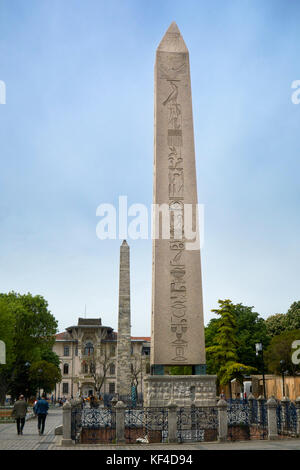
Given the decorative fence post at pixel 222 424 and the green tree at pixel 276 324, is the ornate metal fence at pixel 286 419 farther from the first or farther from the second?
the green tree at pixel 276 324

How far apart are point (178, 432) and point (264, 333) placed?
131 ft

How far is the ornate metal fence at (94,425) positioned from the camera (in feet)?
46.0

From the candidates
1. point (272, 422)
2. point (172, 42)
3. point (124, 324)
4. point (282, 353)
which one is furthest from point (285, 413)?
point (282, 353)

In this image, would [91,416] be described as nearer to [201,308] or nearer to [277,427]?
[201,308]

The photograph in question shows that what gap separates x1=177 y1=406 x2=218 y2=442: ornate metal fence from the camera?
1373cm

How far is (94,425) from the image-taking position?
1419 cm

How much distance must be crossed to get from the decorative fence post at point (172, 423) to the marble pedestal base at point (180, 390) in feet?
5.00

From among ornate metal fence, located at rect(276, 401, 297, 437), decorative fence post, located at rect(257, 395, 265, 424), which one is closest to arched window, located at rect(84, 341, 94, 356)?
decorative fence post, located at rect(257, 395, 265, 424)

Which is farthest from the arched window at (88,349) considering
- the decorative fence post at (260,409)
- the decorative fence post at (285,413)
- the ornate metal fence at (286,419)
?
the decorative fence post at (285,413)

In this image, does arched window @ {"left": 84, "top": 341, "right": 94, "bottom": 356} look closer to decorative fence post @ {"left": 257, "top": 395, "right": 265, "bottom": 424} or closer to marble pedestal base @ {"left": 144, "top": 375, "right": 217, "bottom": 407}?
decorative fence post @ {"left": 257, "top": 395, "right": 265, "bottom": 424}

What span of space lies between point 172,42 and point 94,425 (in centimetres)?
1249

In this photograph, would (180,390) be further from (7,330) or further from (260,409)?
(7,330)

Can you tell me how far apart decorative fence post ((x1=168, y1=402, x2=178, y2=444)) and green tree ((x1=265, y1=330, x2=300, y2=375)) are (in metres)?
31.2

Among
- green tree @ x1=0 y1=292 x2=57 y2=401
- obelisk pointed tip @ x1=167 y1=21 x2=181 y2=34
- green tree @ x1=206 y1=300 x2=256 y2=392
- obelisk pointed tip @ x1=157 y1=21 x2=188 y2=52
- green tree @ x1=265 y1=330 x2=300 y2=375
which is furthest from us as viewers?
green tree @ x1=0 y1=292 x2=57 y2=401
